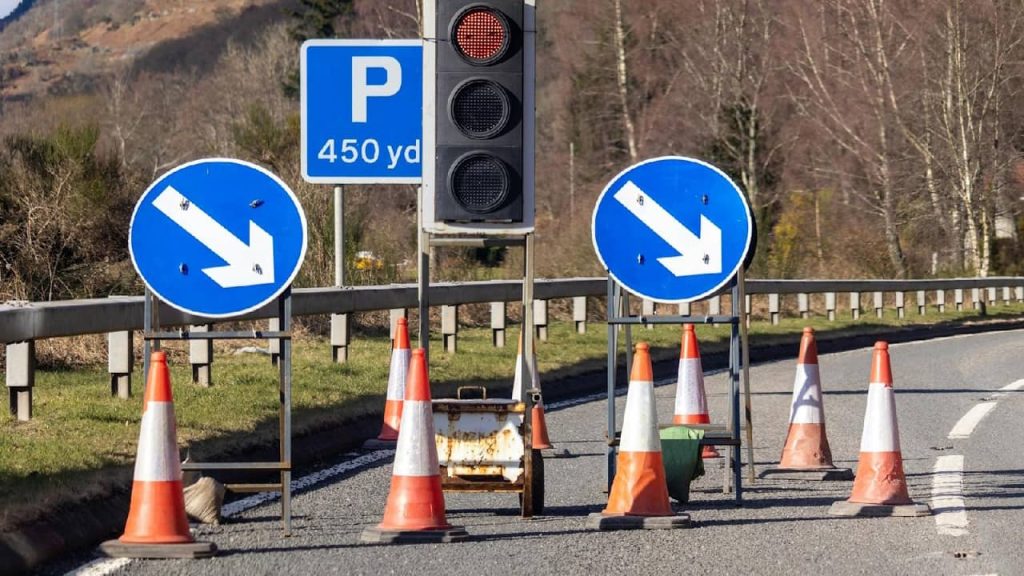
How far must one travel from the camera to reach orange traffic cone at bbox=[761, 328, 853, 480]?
1002cm

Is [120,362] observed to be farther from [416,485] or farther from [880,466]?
[880,466]

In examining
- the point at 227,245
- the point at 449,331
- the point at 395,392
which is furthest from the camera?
the point at 449,331

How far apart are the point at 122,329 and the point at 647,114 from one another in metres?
45.2

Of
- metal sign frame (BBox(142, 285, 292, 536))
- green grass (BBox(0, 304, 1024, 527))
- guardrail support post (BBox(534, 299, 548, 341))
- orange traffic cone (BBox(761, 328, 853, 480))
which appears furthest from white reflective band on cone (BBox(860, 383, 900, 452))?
guardrail support post (BBox(534, 299, 548, 341))

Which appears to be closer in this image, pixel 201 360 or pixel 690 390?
pixel 690 390

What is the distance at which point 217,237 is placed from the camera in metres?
7.81

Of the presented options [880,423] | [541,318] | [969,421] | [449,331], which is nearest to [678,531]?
[880,423]

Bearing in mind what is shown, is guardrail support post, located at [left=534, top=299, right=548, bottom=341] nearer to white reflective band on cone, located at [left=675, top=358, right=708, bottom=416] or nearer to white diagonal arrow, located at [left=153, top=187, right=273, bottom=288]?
white reflective band on cone, located at [left=675, top=358, right=708, bottom=416]

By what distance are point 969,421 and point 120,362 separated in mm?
6284

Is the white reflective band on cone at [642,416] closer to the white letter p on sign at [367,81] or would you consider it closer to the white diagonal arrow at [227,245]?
the white diagonal arrow at [227,245]

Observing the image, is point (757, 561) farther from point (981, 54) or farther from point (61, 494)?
point (981, 54)

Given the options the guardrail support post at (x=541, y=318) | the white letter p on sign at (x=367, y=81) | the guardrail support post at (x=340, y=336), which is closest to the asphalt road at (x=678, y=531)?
the white letter p on sign at (x=367, y=81)

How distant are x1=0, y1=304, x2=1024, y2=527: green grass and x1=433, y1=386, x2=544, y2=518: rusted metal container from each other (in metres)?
1.53

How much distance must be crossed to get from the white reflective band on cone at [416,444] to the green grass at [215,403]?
143 cm
